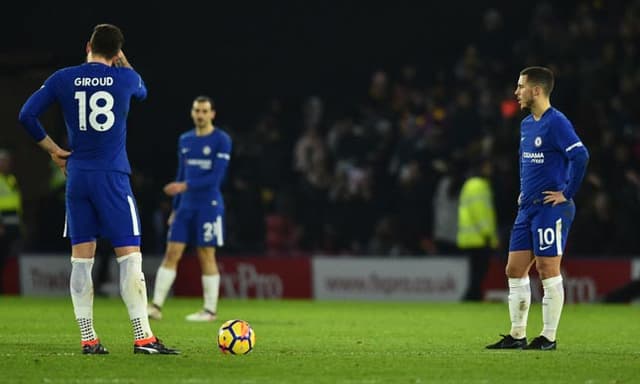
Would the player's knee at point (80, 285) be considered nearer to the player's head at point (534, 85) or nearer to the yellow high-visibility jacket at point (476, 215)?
the player's head at point (534, 85)

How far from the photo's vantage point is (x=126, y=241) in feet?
31.2

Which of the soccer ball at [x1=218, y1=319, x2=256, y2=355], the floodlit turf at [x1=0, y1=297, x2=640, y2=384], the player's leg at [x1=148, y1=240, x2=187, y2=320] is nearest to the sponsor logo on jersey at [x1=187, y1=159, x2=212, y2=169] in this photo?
the player's leg at [x1=148, y1=240, x2=187, y2=320]

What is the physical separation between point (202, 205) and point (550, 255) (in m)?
5.43

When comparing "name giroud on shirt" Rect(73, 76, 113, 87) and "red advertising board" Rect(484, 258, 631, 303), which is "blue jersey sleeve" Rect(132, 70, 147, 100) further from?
"red advertising board" Rect(484, 258, 631, 303)

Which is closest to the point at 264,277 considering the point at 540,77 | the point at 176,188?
the point at 176,188

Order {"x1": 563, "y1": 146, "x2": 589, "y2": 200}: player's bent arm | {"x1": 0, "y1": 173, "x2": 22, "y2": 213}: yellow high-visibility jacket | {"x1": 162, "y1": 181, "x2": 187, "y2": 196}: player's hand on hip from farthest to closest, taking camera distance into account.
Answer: {"x1": 0, "y1": 173, "x2": 22, "y2": 213}: yellow high-visibility jacket
{"x1": 162, "y1": 181, "x2": 187, "y2": 196}: player's hand on hip
{"x1": 563, "y1": 146, "x2": 589, "y2": 200}: player's bent arm

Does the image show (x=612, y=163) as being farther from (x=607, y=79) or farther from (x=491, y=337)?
(x=491, y=337)

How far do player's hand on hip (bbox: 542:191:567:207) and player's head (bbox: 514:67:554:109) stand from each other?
732mm

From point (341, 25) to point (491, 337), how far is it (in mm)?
13558

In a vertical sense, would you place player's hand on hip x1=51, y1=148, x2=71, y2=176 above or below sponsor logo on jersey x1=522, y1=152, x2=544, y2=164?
below

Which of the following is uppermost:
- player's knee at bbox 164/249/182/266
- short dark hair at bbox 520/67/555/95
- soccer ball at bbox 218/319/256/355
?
short dark hair at bbox 520/67/555/95

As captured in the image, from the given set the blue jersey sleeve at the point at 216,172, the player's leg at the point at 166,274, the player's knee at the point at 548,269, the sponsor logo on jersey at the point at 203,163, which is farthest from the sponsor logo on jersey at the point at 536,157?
the player's leg at the point at 166,274

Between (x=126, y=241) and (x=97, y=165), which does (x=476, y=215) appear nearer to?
(x=126, y=241)

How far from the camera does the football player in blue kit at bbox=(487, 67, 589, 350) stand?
1036 cm
